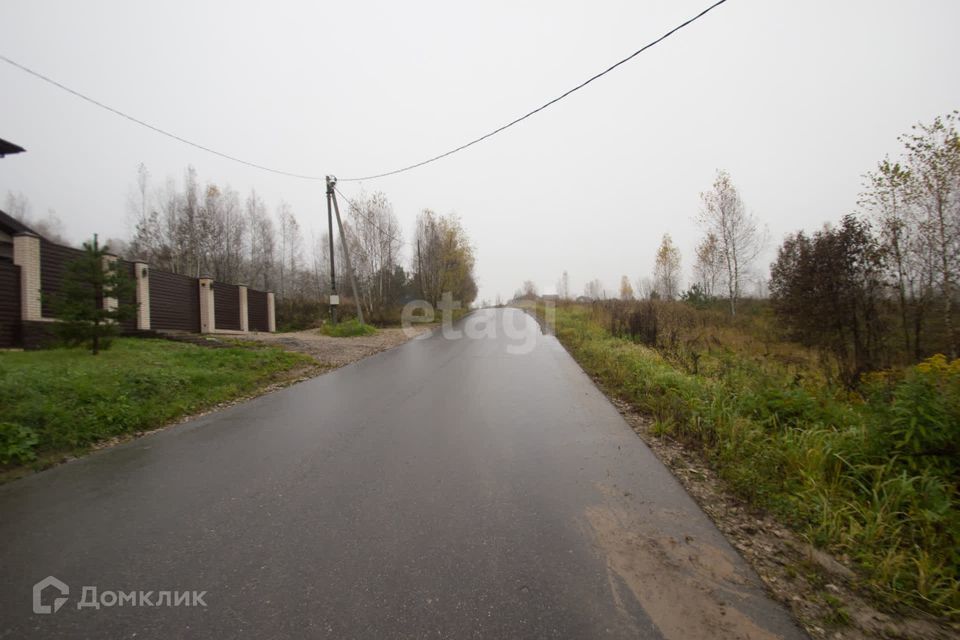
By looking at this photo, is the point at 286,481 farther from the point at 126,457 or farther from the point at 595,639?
the point at 595,639

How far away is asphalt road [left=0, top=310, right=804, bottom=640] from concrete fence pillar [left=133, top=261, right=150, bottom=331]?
38.8ft

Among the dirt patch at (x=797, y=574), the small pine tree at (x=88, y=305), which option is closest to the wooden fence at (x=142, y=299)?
the small pine tree at (x=88, y=305)

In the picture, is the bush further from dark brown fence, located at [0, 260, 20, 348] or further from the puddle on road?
dark brown fence, located at [0, 260, 20, 348]

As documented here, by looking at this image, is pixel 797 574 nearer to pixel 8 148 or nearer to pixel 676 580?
pixel 676 580

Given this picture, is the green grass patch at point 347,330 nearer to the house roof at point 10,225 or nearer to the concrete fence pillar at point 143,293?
the concrete fence pillar at point 143,293

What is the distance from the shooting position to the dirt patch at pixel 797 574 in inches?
78.4

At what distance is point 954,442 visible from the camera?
10.0ft

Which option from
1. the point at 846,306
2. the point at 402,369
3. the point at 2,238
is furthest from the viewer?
the point at 846,306

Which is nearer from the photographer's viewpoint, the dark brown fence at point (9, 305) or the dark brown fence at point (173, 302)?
the dark brown fence at point (9, 305)

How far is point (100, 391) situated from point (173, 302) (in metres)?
12.7

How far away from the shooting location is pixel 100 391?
5.46 metres

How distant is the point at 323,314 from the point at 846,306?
26.4 metres

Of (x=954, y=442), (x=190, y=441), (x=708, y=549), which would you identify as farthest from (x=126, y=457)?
(x=954, y=442)

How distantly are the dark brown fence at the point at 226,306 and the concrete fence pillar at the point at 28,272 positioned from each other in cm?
721
